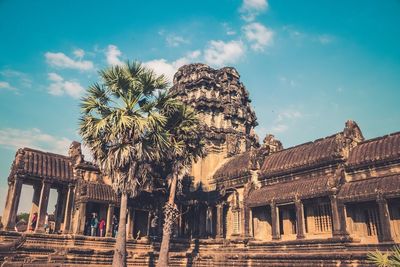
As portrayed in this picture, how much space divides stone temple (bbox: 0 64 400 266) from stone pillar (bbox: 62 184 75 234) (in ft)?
0.22

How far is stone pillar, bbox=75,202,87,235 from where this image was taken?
22.4 m

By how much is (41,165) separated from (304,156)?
59.4 ft

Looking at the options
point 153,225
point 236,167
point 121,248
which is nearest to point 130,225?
point 153,225

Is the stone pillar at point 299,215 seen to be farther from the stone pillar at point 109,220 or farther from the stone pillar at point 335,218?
the stone pillar at point 109,220

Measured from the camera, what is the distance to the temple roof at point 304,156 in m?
21.4

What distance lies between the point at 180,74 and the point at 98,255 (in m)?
23.3

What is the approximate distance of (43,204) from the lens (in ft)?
73.4

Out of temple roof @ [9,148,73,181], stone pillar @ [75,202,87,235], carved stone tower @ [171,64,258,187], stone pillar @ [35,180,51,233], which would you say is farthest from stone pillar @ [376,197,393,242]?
stone pillar @ [35,180,51,233]

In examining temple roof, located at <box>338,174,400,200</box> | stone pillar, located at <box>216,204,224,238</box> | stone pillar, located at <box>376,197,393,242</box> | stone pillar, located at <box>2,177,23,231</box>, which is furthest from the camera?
stone pillar, located at <box>216,204,224,238</box>

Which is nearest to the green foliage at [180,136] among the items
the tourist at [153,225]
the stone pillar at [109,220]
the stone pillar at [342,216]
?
the tourist at [153,225]

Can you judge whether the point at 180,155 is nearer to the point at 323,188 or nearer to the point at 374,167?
the point at 323,188

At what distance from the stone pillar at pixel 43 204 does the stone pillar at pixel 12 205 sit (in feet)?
4.45

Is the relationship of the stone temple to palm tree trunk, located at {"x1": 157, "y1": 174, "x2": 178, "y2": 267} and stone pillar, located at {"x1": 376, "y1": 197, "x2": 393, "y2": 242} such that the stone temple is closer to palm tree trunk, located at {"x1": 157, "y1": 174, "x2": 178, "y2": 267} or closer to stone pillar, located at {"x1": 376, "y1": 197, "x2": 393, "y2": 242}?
stone pillar, located at {"x1": 376, "y1": 197, "x2": 393, "y2": 242}

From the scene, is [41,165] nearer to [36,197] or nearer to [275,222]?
[36,197]
